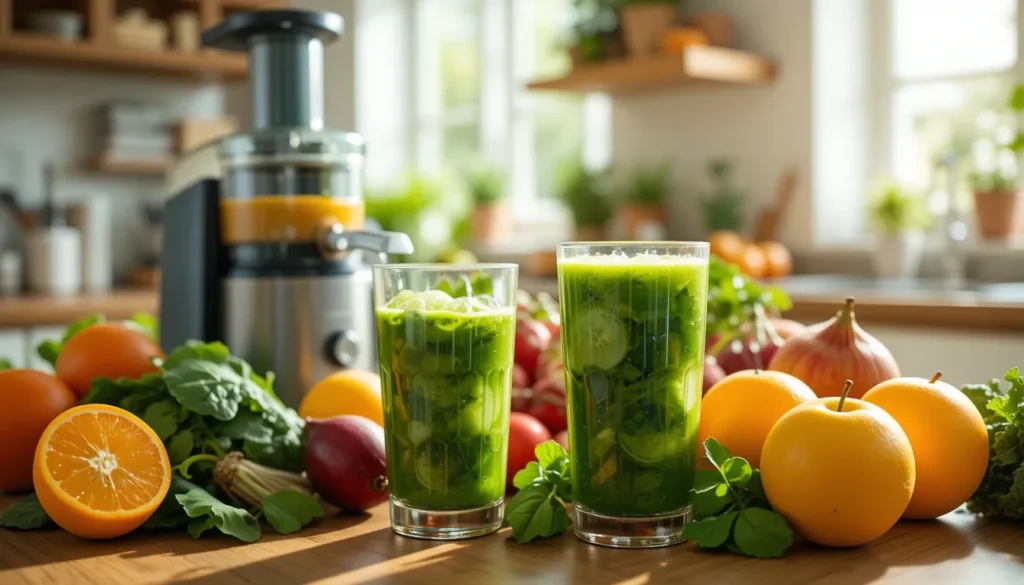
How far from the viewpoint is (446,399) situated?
0.82 metres

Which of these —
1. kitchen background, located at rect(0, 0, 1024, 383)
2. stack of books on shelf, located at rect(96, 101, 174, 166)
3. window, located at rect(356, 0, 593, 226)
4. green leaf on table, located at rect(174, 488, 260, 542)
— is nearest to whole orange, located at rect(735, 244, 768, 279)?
kitchen background, located at rect(0, 0, 1024, 383)

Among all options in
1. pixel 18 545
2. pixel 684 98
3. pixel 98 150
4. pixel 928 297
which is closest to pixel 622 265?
pixel 18 545

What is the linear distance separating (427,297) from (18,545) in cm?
37

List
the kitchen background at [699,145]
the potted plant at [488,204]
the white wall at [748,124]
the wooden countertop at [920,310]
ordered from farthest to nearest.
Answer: the potted plant at [488,204], the white wall at [748,124], the kitchen background at [699,145], the wooden countertop at [920,310]

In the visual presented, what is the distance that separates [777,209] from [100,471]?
3067mm

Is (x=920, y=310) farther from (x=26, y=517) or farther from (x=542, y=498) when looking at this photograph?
(x=26, y=517)

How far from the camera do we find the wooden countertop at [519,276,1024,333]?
2439 mm

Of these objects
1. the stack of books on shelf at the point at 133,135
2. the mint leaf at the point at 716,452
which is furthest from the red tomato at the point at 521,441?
the stack of books on shelf at the point at 133,135

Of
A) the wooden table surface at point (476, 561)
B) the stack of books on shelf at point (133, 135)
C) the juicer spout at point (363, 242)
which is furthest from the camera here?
the stack of books on shelf at point (133, 135)

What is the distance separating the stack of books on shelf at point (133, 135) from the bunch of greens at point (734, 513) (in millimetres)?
3626

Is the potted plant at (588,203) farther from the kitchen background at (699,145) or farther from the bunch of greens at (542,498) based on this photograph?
the bunch of greens at (542,498)

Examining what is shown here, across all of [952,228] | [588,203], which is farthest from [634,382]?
[588,203]

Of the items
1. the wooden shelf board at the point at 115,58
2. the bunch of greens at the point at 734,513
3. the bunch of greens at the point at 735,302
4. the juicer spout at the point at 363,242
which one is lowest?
the bunch of greens at the point at 734,513

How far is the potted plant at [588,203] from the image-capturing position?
416cm
